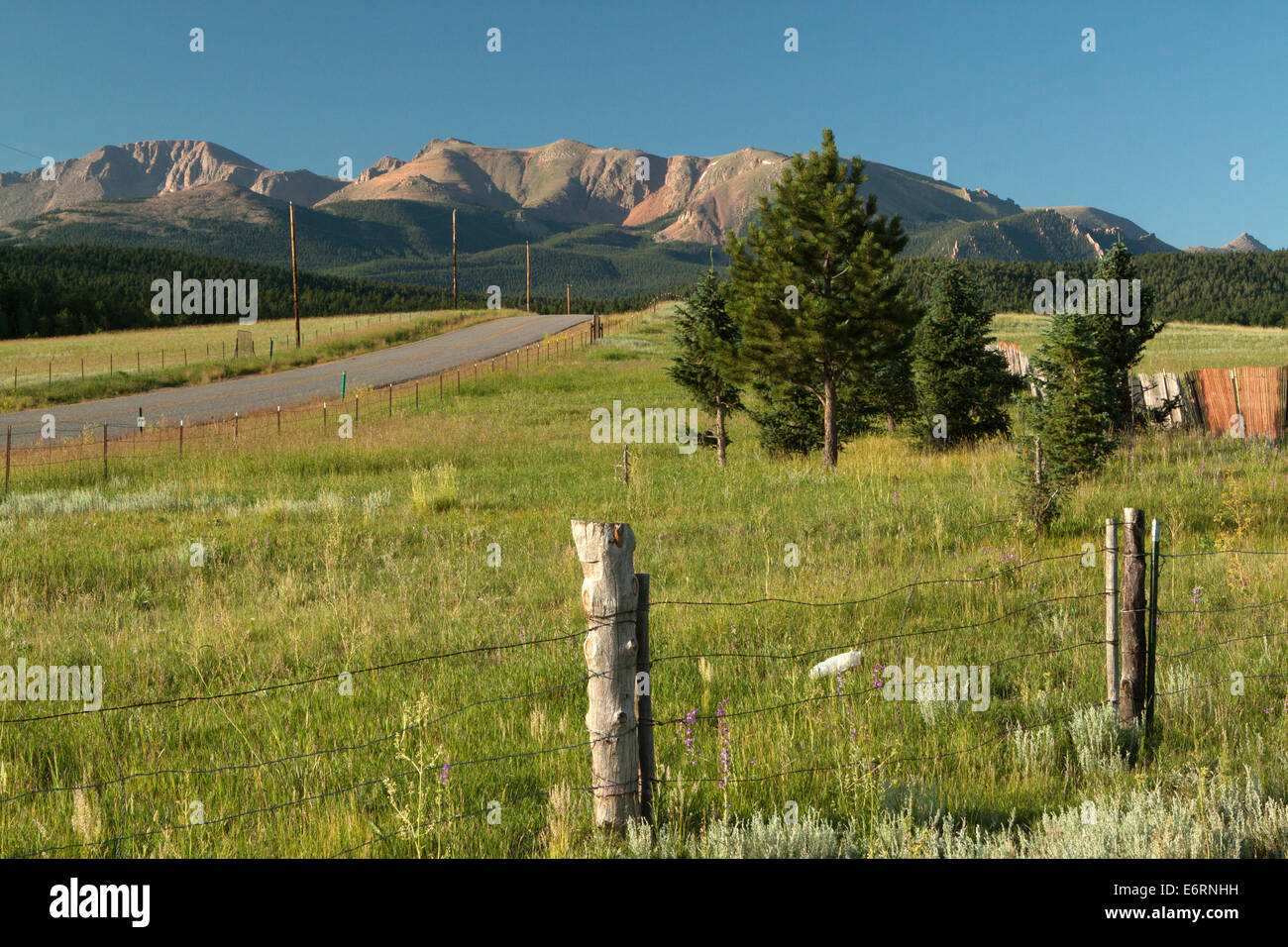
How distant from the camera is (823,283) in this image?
19.0m

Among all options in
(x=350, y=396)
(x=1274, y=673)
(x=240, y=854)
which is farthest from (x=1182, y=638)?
(x=350, y=396)

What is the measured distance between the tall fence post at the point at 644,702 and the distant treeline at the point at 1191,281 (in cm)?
11269

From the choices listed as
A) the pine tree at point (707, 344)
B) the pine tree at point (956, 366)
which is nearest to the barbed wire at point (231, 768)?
the pine tree at point (707, 344)

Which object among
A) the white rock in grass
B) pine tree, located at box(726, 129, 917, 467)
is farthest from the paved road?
the white rock in grass

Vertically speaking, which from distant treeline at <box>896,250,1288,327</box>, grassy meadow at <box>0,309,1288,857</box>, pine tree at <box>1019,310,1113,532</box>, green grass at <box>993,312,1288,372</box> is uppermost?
distant treeline at <box>896,250,1288,327</box>

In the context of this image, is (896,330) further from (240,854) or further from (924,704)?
(240,854)

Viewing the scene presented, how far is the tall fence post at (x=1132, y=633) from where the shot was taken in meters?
5.40

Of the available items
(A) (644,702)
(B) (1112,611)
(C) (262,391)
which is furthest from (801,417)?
(C) (262,391)

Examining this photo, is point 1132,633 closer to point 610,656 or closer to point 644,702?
point 644,702

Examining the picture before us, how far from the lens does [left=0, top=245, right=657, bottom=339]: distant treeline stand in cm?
9085

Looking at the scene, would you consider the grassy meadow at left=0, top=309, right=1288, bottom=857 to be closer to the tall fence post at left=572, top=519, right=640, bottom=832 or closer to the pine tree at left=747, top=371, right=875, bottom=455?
the tall fence post at left=572, top=519, right=640, bottom=832

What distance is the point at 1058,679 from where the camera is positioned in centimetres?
660

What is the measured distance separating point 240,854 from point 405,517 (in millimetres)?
10546

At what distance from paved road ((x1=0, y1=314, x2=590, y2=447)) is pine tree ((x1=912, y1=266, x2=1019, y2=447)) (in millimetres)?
25112
